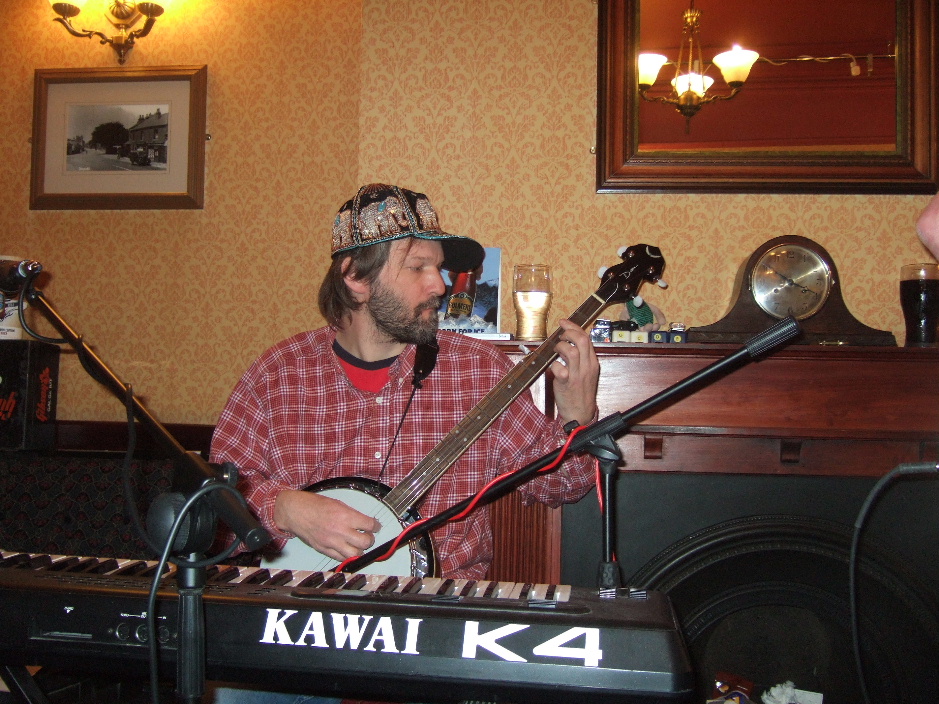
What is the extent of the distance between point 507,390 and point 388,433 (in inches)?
11.4

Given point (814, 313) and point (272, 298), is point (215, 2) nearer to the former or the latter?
point (272, 298)

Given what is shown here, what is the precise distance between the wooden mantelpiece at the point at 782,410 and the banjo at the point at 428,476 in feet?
0.71

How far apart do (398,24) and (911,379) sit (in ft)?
5.81

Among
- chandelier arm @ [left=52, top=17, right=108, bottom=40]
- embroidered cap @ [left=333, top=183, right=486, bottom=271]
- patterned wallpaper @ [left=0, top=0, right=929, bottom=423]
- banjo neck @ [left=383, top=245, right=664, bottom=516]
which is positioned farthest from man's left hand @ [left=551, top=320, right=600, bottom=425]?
chandelier arm @ [left=52, top=17, right=108, bottom=40]

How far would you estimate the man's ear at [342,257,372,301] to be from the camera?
192 cm

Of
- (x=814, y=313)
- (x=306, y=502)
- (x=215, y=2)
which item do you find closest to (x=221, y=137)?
(x=215, y=2)

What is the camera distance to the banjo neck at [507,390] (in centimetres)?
163

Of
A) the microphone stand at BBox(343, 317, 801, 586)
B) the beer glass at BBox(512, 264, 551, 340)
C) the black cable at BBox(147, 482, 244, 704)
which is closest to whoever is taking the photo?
the black cable at BBox(147, 482, 244, 704)

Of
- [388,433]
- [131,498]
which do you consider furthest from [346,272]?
[131,498]

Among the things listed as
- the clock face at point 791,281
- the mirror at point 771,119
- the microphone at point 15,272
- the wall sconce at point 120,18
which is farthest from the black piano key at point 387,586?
the wall sconce at point 120,18

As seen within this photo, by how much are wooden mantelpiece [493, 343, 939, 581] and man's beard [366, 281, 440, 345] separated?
29cm

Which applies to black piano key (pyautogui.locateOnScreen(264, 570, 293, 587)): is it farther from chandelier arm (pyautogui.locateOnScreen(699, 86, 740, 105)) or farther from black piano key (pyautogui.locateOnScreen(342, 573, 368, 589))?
chandelier arm (pyautogui.locateOnScreen(699, 86, 740, 105))

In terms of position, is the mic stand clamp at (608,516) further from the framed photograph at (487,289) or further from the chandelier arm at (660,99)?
the chandelier arm at (660,99)

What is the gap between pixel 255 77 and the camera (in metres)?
2.55
